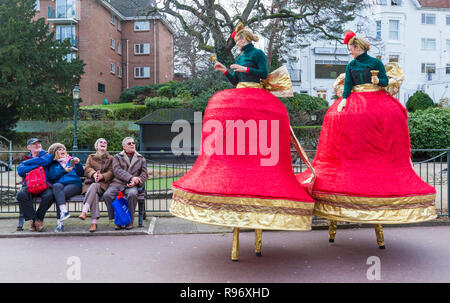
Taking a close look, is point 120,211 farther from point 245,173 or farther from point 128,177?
point 245,173

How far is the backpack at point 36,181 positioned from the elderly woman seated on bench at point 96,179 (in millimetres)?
680

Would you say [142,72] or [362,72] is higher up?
[142,72]

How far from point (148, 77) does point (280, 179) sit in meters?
36.2

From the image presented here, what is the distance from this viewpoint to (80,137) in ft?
71.4

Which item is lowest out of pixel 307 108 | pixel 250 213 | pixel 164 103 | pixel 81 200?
pixel 81 200

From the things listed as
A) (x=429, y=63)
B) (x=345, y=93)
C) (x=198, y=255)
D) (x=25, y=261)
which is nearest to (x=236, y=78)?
(x=345, y=93)

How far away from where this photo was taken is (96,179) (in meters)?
6.93

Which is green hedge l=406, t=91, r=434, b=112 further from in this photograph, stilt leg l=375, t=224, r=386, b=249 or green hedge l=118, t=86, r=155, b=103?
stilt leg l=375, t=224, r=386, b=249

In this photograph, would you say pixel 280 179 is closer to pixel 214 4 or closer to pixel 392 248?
pixel 392 248

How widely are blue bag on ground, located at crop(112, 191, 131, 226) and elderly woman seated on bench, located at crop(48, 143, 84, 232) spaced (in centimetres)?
80

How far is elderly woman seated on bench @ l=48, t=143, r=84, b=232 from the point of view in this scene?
6773mm

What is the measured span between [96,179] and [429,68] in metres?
39.8

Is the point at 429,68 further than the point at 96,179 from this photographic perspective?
Yes

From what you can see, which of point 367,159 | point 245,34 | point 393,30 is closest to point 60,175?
point 245,34
